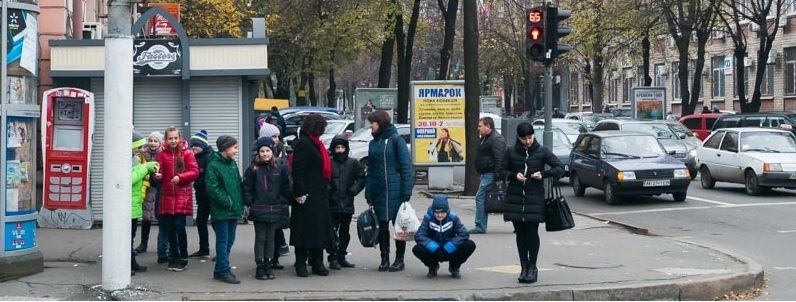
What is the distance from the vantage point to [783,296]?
34.3 ft

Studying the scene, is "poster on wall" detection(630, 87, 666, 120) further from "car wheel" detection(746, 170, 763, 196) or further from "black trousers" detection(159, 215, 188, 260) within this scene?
"black trousers" detection(159, 215, 188, 260)

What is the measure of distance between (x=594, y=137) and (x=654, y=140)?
122 centimetres

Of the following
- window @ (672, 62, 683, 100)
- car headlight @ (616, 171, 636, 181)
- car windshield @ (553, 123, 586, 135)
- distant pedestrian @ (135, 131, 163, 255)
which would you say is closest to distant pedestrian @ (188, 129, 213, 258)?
distant pedestrian @ (135, 131, 163, 255)

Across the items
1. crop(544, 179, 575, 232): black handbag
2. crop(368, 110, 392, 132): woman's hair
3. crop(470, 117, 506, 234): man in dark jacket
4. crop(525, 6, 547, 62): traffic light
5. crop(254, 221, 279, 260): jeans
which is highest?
crop(525, 6, 547, 62): traffic light

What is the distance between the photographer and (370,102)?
33312mm

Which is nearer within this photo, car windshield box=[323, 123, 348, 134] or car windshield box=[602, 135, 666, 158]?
car windshield box=[602, 135, 666, 158]

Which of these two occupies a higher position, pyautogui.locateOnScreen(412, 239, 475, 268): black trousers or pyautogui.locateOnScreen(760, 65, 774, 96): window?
pyautogui.locateOnScreen(760, 65, 774, 96): window

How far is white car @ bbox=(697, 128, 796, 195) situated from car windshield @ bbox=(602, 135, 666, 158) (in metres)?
2.08

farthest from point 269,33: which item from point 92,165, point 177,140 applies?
point 177,140

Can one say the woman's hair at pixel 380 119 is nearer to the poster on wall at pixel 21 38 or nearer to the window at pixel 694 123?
the poster on wall at pixel 21 38

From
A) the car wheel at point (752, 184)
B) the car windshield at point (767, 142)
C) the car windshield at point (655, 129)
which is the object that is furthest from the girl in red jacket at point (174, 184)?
the car windshield at point (655, 129)

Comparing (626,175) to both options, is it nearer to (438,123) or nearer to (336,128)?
(438,123)

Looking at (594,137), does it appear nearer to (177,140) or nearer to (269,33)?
(177,140)

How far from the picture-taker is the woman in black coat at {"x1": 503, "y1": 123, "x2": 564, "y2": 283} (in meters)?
10.4
